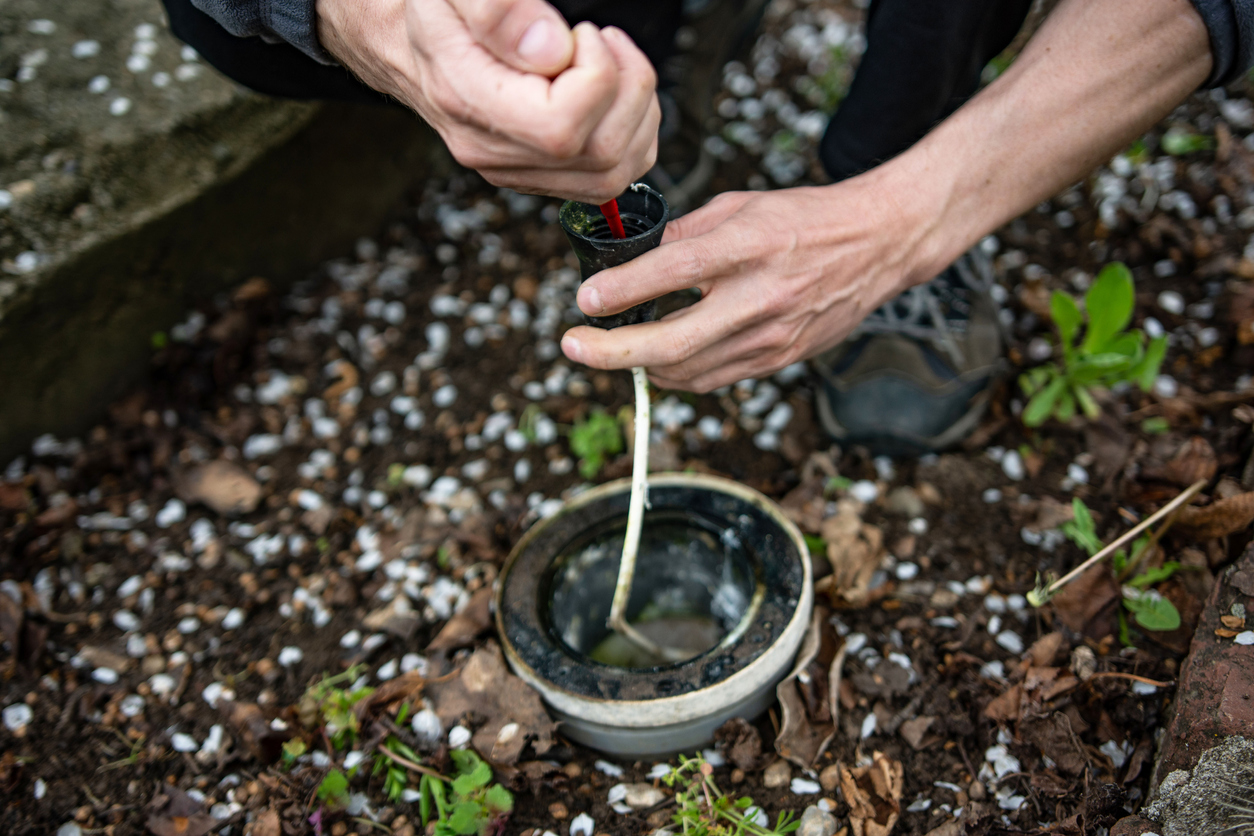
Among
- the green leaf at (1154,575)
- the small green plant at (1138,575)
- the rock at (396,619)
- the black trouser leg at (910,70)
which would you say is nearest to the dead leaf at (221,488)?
the rock at (396,619)

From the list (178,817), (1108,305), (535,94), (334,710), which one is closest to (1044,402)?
(1108,305)

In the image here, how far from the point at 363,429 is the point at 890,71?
5.35 feet

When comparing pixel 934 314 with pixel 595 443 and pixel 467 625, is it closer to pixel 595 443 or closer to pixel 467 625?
pixel 595 443

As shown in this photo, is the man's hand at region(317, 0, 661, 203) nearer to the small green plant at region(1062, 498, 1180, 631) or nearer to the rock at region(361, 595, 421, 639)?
the rock at region(361, 595, 421, 639)

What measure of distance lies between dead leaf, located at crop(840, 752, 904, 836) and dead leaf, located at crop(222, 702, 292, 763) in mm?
1109

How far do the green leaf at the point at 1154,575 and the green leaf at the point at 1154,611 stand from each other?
4 centimetres

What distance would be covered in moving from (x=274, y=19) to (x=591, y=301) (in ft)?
2.72

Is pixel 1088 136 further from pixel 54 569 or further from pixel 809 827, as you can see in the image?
pixel 54 569

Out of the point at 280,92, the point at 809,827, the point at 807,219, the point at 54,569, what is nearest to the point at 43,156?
the point at 280,92

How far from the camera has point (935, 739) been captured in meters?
1.59

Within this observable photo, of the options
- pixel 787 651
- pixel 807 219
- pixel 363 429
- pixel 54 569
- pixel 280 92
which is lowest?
pixel 54 569

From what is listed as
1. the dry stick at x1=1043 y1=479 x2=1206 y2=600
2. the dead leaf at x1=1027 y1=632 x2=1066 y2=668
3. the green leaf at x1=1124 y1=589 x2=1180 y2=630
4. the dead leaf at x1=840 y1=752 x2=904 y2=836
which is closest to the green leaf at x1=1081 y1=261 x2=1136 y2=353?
the dry stick at x1=1043 y1=479 x2=1206 y2=600

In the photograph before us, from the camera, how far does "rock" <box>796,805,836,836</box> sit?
4.86ft

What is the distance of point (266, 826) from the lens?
1546mm
